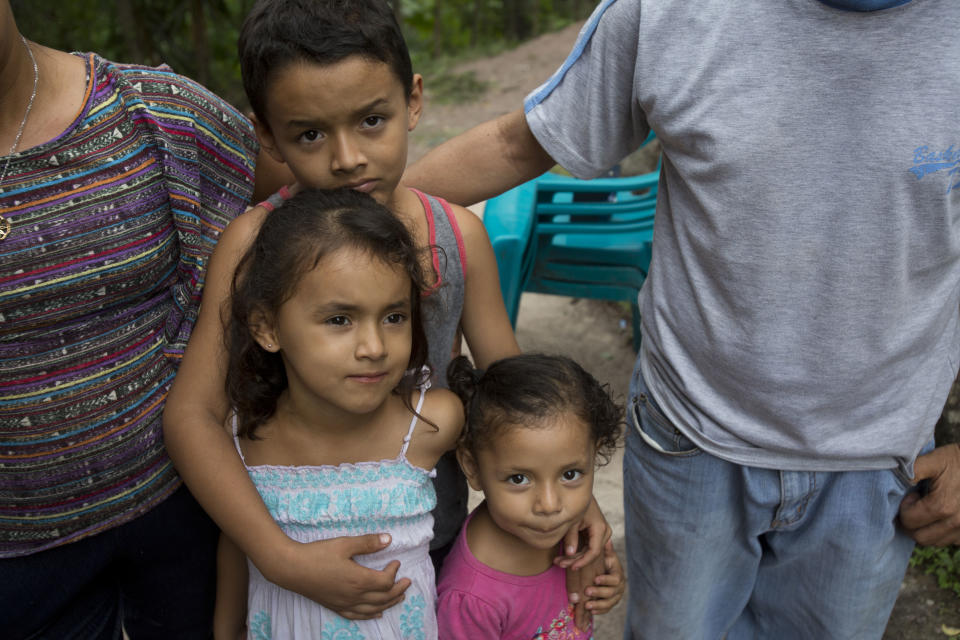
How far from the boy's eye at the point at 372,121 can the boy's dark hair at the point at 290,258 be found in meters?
0.14

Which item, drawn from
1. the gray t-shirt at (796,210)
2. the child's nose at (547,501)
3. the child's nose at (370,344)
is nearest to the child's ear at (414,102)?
the gray t-shirt at (796,210)

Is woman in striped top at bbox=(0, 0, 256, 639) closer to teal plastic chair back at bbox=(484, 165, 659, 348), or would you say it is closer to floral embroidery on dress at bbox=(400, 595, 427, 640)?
floral embroidery on dress at bbox=(400, 595, 427, 640)

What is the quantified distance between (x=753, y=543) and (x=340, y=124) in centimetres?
118

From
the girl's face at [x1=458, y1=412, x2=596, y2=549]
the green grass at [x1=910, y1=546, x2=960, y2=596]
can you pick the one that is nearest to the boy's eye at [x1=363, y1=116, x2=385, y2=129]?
the girl's face at [x1=458, y1=412, x2=596, y2=549]

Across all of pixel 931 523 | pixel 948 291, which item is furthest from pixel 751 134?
pixel 931 523

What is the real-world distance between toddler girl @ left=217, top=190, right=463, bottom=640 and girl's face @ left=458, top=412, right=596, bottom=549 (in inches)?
4.6

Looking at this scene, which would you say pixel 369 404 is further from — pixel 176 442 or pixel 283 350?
pixel 176 442

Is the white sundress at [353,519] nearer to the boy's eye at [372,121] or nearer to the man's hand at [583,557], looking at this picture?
the man's hand at [583,557]

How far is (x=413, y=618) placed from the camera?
5.12ft

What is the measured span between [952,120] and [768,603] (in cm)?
107

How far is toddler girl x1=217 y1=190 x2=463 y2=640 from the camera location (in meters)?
1.40

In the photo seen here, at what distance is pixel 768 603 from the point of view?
5.89ft

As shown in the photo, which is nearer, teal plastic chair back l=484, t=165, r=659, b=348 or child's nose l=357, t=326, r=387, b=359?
child's nose l=357, t=326, r=387, b=359

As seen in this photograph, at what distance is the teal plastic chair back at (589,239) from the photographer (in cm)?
420
